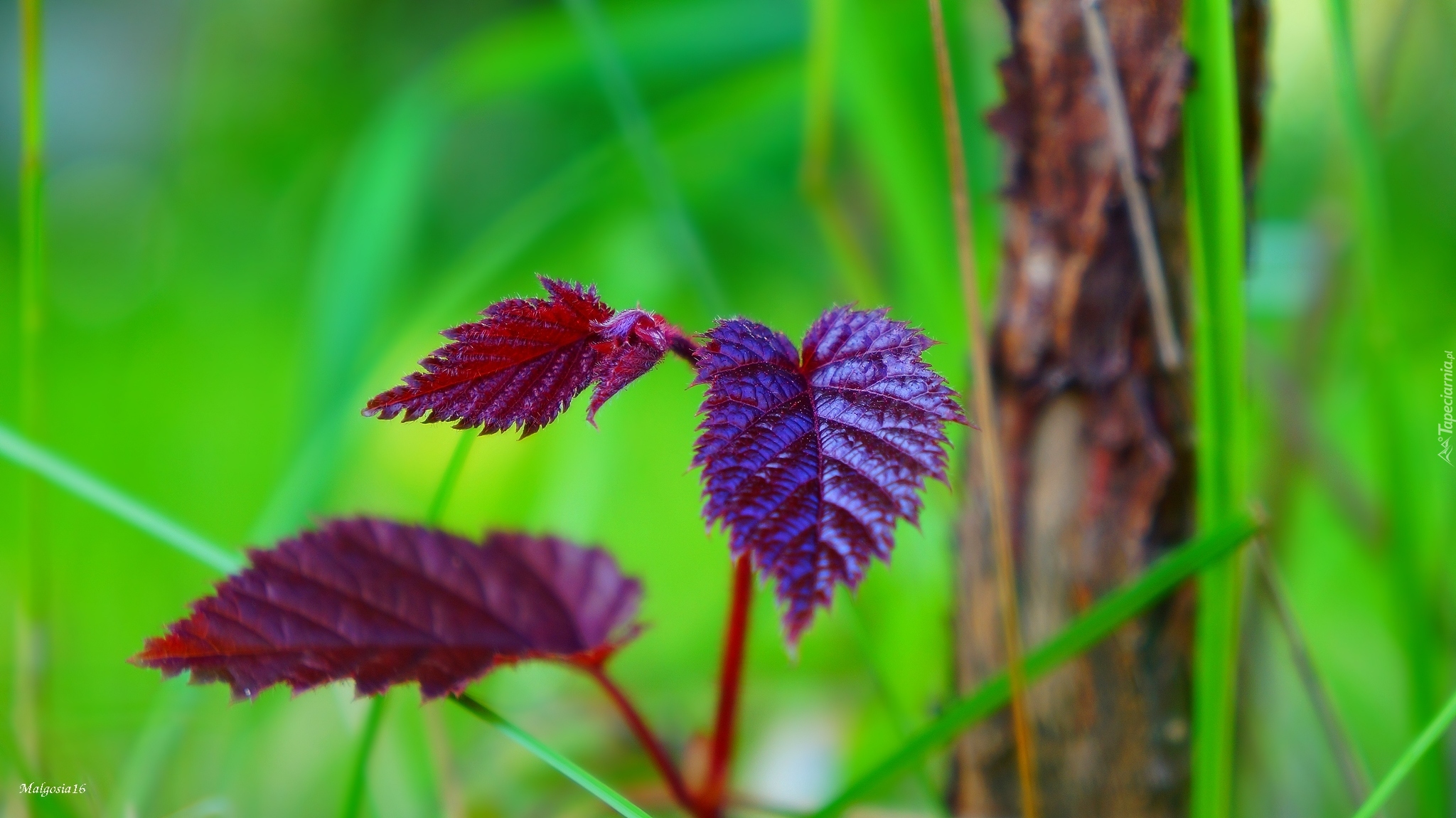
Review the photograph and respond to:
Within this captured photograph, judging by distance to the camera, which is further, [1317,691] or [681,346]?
[1317,691]

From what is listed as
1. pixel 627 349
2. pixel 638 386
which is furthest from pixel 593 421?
pixel 638 386

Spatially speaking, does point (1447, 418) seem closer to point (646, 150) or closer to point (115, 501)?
point (646, 150)

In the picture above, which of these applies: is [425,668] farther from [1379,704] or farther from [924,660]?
[1379,704]

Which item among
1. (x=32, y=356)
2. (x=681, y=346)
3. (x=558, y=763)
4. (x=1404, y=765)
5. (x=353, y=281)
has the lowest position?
(x=1404, y=765)

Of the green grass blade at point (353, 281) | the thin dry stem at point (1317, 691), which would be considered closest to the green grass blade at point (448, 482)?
the green grass blade at point (353, 281)

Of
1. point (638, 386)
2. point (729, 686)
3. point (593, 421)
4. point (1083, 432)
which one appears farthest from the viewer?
point (638, 386)

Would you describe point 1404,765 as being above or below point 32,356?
below

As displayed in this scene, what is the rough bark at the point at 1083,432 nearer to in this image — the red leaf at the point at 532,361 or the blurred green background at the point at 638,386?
the blurred green background at the point at 638,386

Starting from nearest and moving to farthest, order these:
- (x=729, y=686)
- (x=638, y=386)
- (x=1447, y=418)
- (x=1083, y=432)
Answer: (x=729, y=686) < (x=1083, y=432) < (x=1447, y=418) < (x=638, y=386)
